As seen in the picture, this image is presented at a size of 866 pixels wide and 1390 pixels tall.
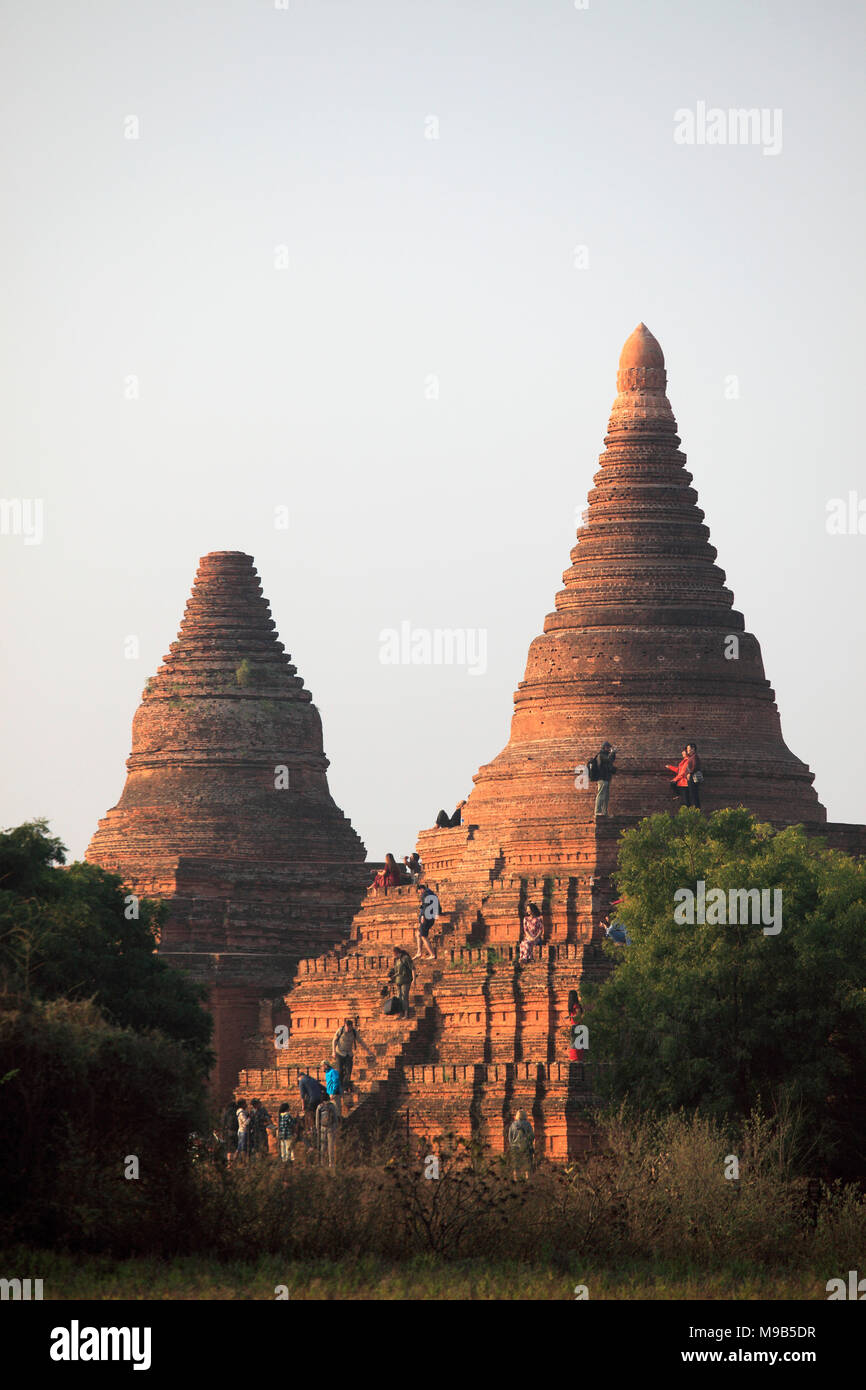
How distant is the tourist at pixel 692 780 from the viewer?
198ft

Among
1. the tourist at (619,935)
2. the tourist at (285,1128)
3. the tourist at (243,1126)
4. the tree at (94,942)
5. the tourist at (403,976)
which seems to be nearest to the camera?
the tree at (94,942)

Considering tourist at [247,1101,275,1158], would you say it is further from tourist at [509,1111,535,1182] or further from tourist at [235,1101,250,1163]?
tourist at [509,1111,535,1182]

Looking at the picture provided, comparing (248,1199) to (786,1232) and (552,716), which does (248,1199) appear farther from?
(552,716)

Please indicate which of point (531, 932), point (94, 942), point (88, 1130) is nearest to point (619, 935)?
point (531, 932)

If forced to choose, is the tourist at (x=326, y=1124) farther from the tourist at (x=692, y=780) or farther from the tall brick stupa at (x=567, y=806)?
the tourist at (x=692, y=780)

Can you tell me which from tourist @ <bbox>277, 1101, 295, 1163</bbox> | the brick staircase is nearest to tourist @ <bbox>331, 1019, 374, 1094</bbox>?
the brick staircase

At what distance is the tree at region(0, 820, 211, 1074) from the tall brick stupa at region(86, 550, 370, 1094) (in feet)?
57.8

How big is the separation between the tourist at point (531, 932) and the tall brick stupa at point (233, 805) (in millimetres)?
11878

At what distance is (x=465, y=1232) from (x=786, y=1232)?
4085 mm

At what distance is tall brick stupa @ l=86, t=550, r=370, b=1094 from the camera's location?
7000 centimetres

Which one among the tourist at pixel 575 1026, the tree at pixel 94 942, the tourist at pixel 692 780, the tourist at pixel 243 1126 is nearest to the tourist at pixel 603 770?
the tourist at pixel 692 780

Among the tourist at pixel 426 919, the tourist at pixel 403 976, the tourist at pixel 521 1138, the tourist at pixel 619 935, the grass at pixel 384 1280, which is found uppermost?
the tourist at pixel 426 919

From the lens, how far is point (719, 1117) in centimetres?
4369
